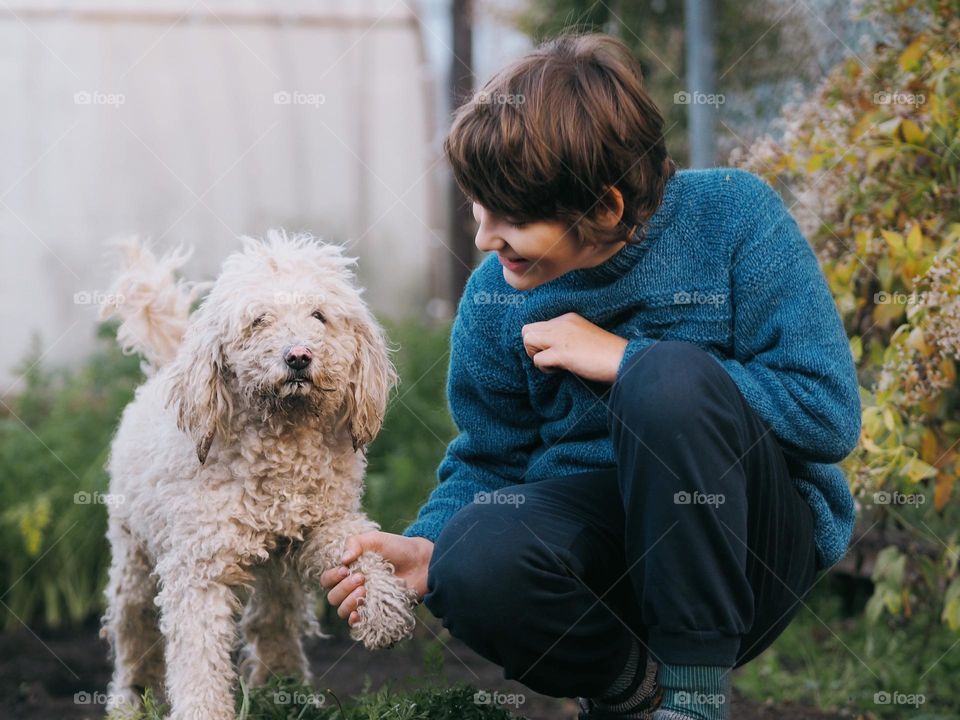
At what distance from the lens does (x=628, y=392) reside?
1895 mm

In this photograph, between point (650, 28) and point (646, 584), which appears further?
point (650, 28)

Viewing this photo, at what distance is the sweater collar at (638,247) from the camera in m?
2.19

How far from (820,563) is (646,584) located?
1.96 feet

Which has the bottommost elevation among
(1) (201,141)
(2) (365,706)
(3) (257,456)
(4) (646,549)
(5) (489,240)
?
(2) (365,706)

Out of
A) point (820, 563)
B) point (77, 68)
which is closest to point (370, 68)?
point (77, 68)

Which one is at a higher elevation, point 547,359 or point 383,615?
point 547,359

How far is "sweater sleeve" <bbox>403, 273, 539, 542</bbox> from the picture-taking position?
241 cm

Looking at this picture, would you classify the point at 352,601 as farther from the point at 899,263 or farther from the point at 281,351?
the point at 899,263

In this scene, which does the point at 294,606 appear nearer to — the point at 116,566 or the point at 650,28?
the point at 116,566

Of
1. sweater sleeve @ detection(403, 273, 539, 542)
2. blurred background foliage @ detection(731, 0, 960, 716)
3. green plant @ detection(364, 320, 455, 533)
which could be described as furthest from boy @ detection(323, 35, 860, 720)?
green plant @ detection(364, 320, 455, 533)

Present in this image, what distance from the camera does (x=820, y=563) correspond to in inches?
89.3

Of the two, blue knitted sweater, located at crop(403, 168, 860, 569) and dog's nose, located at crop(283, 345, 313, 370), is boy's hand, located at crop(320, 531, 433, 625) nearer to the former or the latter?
blue knitted sweater, located at crop(403, 168, 860, 569)

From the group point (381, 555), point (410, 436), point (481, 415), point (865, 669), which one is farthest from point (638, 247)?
point (410, 436)

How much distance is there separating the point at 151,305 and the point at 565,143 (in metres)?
1.40
